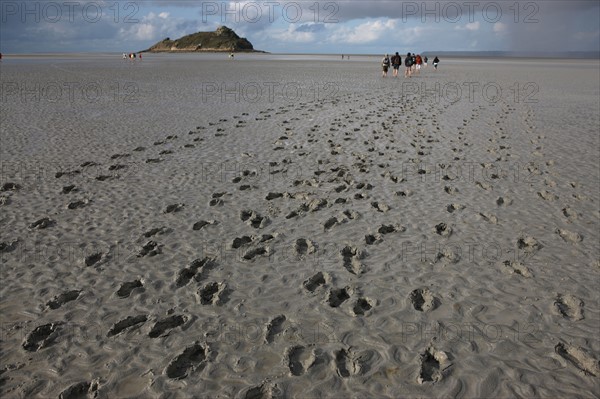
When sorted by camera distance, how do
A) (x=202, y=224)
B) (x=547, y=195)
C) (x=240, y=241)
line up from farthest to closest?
(x=547, y=195), (x=202, y=224), (x=240, y=241)

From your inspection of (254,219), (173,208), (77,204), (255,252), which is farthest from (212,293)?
(77,204)

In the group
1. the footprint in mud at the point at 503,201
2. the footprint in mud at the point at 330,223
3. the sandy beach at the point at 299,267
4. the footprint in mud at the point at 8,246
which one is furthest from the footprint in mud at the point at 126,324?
the footprint in mud at the point at 503,201

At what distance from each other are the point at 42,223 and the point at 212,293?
382cm

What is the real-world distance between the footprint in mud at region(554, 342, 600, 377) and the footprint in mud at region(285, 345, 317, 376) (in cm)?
251

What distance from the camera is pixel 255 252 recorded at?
6238 mm

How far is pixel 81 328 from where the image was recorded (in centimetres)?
457

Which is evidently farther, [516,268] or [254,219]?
[254,219]

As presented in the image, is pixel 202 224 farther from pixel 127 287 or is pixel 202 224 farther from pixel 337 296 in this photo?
pixel 337 296

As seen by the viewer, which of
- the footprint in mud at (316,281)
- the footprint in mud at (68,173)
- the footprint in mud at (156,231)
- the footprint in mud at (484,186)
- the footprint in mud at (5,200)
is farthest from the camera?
the footprint in mud at (68,173)

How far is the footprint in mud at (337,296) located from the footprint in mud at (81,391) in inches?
101

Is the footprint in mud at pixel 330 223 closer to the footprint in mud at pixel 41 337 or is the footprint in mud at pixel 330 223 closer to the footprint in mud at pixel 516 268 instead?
the footprint in mud at pixel 516 268

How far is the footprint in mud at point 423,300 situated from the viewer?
16.3ft

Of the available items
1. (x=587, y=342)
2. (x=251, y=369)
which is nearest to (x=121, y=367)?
(x=251, y=369)

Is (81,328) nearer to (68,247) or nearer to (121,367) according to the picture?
(121,367)
